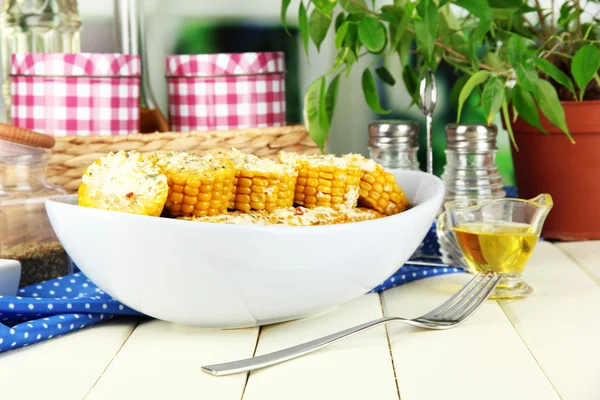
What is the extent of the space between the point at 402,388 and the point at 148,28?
3.50ft

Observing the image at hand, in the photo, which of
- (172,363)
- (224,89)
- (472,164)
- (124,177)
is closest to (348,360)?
(172,363)

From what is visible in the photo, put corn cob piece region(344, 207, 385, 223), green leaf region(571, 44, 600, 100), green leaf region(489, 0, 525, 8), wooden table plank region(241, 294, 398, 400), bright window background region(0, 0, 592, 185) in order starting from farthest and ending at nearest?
bright window background region(0, 0, 592, 185)
green leaf region(489, 0, 525, 8)
green leaf region(571, 44, 600, 100)
corn cob piece region(344, 207, 385, 223)
wooden table plank region(241, 294, 398, 400)

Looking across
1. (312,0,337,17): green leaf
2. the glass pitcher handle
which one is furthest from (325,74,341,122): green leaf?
the glass pitcher handle

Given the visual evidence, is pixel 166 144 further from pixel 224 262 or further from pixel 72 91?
pixel 224 262

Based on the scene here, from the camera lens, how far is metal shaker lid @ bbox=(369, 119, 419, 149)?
3.64 feet

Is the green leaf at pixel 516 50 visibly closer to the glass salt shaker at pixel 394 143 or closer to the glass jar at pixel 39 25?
the glass salt shaker at pixel 394 143

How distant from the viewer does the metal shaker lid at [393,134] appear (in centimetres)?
111

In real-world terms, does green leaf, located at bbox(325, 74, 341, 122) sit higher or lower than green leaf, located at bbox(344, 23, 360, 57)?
lower

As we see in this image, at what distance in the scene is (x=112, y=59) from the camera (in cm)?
114

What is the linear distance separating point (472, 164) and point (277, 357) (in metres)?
0.60

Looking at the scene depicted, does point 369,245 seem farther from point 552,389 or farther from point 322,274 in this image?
point 552,389

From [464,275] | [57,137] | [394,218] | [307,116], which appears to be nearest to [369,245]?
[394,218]

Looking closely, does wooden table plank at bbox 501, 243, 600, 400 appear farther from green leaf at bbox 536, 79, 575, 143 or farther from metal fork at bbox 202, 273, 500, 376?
green leaf at bbox 536, 79, 575, 143

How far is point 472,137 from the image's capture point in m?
1.11
